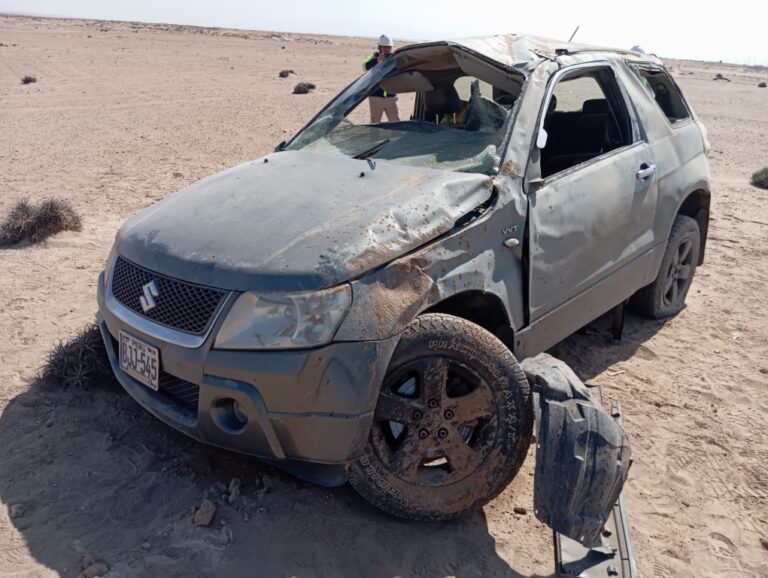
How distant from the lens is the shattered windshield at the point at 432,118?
3.75 m

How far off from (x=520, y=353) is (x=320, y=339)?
51.1 inches

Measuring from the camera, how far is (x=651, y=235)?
4512mm

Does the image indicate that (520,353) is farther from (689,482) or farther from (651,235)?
(651,235)

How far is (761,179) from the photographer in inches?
403

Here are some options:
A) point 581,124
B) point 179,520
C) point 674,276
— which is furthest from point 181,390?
point 674,276

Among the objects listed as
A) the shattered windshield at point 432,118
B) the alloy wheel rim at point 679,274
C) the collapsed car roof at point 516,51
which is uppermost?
the collapsed car roof at point 516,51

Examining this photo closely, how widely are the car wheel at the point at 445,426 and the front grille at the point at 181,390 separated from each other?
732 millimetres

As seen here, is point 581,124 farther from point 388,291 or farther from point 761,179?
point 761,179

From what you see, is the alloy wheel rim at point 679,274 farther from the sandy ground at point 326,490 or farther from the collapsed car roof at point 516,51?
the collapsed car roof at point 516,51

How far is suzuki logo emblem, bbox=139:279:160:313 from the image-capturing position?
9.80ft

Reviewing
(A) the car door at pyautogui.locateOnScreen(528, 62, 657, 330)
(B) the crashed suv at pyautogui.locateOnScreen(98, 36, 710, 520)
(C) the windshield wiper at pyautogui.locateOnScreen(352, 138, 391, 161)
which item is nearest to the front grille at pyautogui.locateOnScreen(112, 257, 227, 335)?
(B) the crashed suv at pyautogui.locateOnScreen(98, 36, 710, 520)

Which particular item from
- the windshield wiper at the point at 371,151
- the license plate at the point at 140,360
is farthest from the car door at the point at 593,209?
the license plate at the point at 140,360

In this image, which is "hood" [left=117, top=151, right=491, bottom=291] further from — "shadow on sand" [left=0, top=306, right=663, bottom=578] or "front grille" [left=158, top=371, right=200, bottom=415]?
"shadow on sand" [left=0, top=306, right=663, bottom=578]

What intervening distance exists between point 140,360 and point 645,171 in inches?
122
